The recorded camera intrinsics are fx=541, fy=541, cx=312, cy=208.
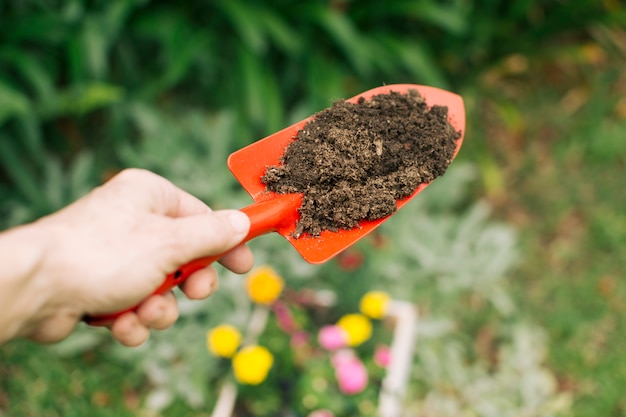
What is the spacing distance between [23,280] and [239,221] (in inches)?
16.9

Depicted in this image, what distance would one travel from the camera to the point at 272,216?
1.25 metres

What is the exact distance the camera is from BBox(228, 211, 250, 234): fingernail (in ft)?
3.82

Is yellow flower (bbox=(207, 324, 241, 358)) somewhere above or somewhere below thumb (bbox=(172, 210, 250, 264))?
below

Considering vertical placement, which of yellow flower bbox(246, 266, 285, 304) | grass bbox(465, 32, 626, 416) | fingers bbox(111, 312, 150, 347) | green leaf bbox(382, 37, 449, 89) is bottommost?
grass bbox(465, 32, 626, 416)

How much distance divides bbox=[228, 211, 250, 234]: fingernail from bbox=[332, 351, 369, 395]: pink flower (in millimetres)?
765

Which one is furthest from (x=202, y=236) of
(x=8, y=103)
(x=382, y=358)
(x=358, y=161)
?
(x=8, y=103)

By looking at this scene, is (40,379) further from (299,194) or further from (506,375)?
(506,375)

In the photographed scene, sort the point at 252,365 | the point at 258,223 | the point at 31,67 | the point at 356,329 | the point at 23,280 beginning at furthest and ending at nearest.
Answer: the point at 31,67 < the point at 356,329 < the point at 252,365 < the point at 258,223 < the point at 23,280

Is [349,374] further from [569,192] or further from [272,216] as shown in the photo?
[569,192]

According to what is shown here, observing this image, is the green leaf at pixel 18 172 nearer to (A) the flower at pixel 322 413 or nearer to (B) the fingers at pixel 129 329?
(B) the fingers at pixel 129 329

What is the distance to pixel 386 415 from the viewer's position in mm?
1790

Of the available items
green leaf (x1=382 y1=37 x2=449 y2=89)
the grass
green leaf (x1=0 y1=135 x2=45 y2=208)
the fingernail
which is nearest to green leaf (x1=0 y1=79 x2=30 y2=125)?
green leaf (x1=0 y1=135 x2=45 y2=208)

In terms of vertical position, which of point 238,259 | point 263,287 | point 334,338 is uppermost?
point 238,259

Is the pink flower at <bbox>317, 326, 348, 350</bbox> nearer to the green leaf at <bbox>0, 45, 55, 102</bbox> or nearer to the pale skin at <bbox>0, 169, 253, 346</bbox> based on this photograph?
the pale skin at <bbox>0, 169, 253, 346</bbox>
